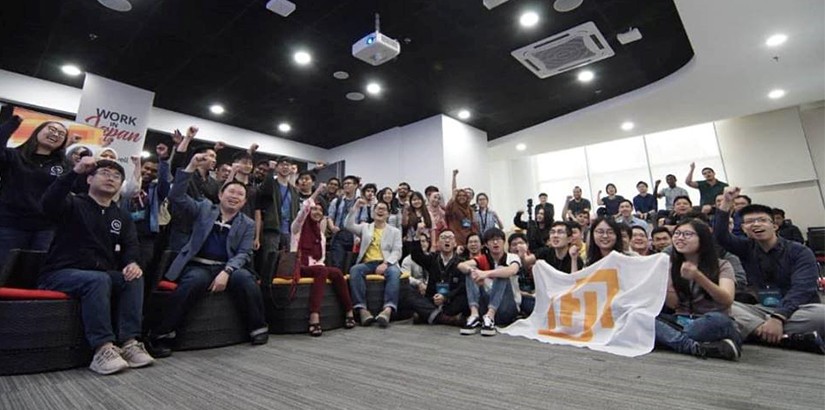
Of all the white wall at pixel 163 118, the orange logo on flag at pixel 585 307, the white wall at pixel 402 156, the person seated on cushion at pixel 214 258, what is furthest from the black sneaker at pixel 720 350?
the white wall at pixel 163 118

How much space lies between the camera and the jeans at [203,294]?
7.57 feet

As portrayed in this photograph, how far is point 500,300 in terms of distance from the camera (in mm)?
3100

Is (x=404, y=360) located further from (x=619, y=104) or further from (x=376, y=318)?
(x=619, y=104)

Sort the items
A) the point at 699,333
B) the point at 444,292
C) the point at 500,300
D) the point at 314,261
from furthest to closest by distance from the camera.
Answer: the point at 444,292 → the point at 314,261 → the point at 500,300 → the point at 699,333

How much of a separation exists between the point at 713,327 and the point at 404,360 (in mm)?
1754

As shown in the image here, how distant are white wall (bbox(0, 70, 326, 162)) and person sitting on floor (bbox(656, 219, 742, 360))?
7.07 meters

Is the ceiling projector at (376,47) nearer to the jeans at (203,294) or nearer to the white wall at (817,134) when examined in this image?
the jeans at (203,294)

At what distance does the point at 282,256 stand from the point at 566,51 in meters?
4.31

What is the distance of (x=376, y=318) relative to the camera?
322 centimetres

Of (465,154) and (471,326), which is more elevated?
(465,154)

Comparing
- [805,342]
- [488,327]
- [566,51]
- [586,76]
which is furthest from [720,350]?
[586,76]

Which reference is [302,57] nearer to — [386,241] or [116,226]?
[386,241]

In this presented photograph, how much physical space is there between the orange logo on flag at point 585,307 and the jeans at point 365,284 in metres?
1.38

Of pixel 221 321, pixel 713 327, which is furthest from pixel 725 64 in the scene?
pixel 221 321
